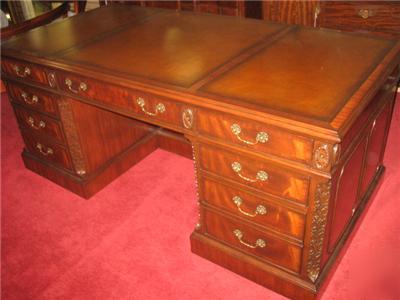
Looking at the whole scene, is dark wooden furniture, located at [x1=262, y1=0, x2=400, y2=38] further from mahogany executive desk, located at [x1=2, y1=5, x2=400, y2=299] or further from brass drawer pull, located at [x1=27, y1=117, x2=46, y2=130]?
brass drawer pull, located at [x1=27, y1=117, x2=46, y2=130]

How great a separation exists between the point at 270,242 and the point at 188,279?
1.57 ft

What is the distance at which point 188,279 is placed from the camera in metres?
2.00

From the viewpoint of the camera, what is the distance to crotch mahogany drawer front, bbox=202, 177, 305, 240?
5.45 feet

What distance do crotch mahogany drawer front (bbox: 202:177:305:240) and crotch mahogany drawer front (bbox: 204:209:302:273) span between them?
6cm

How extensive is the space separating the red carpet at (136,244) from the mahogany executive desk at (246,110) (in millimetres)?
145

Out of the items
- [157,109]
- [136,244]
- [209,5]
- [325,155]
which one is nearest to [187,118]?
[157,109]

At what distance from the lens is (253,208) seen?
176 centimetres

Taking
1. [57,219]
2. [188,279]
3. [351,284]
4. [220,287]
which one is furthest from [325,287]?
[57,219]

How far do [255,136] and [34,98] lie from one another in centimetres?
149

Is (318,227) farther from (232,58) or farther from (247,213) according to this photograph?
(232,58)

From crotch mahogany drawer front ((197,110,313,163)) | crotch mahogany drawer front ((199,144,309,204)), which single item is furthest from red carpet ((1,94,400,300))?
crotch mahogany drawer front ((197,110,313,163))

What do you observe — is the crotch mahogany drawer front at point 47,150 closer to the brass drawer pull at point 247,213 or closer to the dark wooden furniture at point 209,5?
the brass drawer pull at point 247,213

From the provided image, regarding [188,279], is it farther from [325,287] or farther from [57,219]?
[57,219]

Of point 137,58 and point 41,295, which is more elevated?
point 137,58
